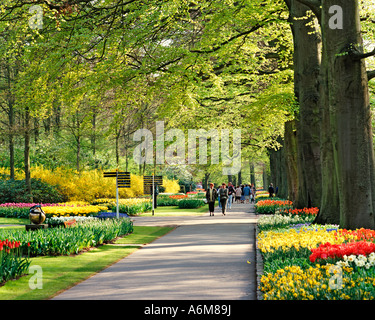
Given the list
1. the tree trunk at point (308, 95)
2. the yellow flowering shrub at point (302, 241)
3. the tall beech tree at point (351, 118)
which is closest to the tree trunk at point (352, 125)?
the tall beech tree at point (351, 118)

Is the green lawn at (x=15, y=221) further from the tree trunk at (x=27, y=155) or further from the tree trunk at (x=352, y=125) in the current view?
the tree trunk at (x=352, y=125)

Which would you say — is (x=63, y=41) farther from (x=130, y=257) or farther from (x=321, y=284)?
(x=321, y=284)

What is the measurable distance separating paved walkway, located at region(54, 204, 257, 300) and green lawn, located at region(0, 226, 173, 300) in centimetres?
25

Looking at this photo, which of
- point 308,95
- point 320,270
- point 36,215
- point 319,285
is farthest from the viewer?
point 308,95

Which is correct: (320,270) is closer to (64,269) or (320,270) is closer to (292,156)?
(64,269)

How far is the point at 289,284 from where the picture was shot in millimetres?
6004

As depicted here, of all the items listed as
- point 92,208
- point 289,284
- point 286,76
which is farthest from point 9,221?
point 289,284

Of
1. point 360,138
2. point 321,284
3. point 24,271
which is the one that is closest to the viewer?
point 321,284

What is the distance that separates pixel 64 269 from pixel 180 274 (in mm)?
2444

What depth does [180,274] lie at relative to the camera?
8.73 m

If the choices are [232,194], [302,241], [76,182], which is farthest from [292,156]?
[302,241]

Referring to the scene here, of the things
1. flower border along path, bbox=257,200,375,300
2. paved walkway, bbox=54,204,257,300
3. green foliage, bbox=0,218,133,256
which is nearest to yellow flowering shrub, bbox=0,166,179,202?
A: paved walkway, bbox=54,204,257,300
